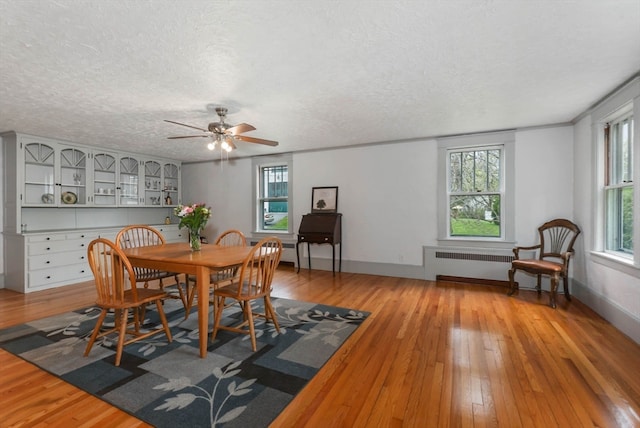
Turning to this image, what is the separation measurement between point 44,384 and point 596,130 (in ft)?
18.2

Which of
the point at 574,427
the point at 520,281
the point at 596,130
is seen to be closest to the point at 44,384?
the point at 574,427

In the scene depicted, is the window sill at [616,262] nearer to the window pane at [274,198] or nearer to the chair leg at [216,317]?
the chair leg at [216,317]

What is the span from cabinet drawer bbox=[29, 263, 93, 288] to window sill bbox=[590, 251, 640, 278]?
694cm

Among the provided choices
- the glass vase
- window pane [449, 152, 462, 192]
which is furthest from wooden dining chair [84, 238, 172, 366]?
window pane [449, 152, 462, 192]

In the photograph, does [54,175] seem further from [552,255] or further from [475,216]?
[552,255]

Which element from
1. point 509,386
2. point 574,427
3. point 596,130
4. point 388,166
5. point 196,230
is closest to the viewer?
point 574,427

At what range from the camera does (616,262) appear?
2.91m

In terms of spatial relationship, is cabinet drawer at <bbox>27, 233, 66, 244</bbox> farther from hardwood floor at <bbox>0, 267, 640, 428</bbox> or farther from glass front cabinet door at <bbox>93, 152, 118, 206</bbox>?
Result: hardwood floor at <bbox>0, 267, 640, 428</bbox>

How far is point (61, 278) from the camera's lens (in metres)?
4.52

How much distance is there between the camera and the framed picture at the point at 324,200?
18.0 ft

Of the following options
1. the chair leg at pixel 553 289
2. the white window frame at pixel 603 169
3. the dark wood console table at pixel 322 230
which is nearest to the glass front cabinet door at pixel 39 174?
the dark wood console table at pixel 322 230

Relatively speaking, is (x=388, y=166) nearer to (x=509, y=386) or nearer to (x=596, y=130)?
(x=596, y=130)

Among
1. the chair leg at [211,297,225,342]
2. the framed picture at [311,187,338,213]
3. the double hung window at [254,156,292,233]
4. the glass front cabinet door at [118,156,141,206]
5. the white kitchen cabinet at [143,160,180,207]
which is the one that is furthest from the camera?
the white kitchen cabinet at [143,160,180,207]

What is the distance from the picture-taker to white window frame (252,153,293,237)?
19.5ft
